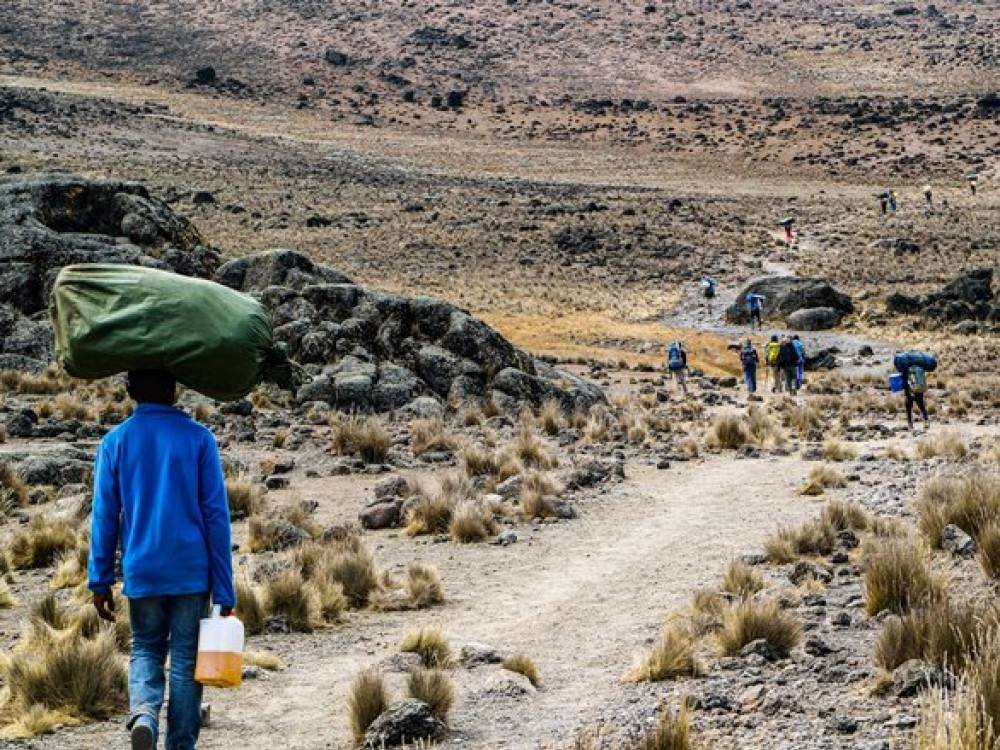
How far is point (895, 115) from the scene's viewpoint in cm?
9969

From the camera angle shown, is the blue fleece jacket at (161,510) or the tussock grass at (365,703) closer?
the blue fleece jacket at (161,510)

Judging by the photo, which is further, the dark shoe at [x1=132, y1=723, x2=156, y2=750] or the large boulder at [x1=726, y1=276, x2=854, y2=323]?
the large boulder at [x1=726, y1=276, x2=854, y2=323]

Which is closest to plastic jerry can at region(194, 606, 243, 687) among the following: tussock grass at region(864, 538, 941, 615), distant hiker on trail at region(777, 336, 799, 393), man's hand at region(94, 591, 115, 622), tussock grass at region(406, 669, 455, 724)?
man's hand at region(94, 591, 115, 622)

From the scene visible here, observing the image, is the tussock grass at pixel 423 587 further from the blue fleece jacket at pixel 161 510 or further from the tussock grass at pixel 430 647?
the blue fleece jacket at pixel 161 510

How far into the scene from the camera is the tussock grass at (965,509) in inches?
384

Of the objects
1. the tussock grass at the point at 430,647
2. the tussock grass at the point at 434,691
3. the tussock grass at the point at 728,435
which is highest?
the tussock grass at the point at 434,691

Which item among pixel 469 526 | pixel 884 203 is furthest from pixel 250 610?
pixel 884 203

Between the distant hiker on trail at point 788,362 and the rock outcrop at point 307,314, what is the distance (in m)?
7.53

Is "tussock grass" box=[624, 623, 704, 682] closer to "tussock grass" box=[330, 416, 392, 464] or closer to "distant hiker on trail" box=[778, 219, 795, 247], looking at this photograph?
"tussock grass" box=[330, 416, 392, 464]

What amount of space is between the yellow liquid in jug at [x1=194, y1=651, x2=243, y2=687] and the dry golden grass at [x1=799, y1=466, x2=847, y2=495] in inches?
462

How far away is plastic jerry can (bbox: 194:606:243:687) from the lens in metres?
4.66

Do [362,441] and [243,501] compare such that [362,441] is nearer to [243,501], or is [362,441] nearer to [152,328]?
[243,501]

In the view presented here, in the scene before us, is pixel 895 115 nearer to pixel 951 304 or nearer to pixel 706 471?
pixel 951 304

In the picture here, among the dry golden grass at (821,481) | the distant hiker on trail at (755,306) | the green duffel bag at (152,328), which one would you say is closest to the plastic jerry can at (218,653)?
the green duffel bag at (152,328)
